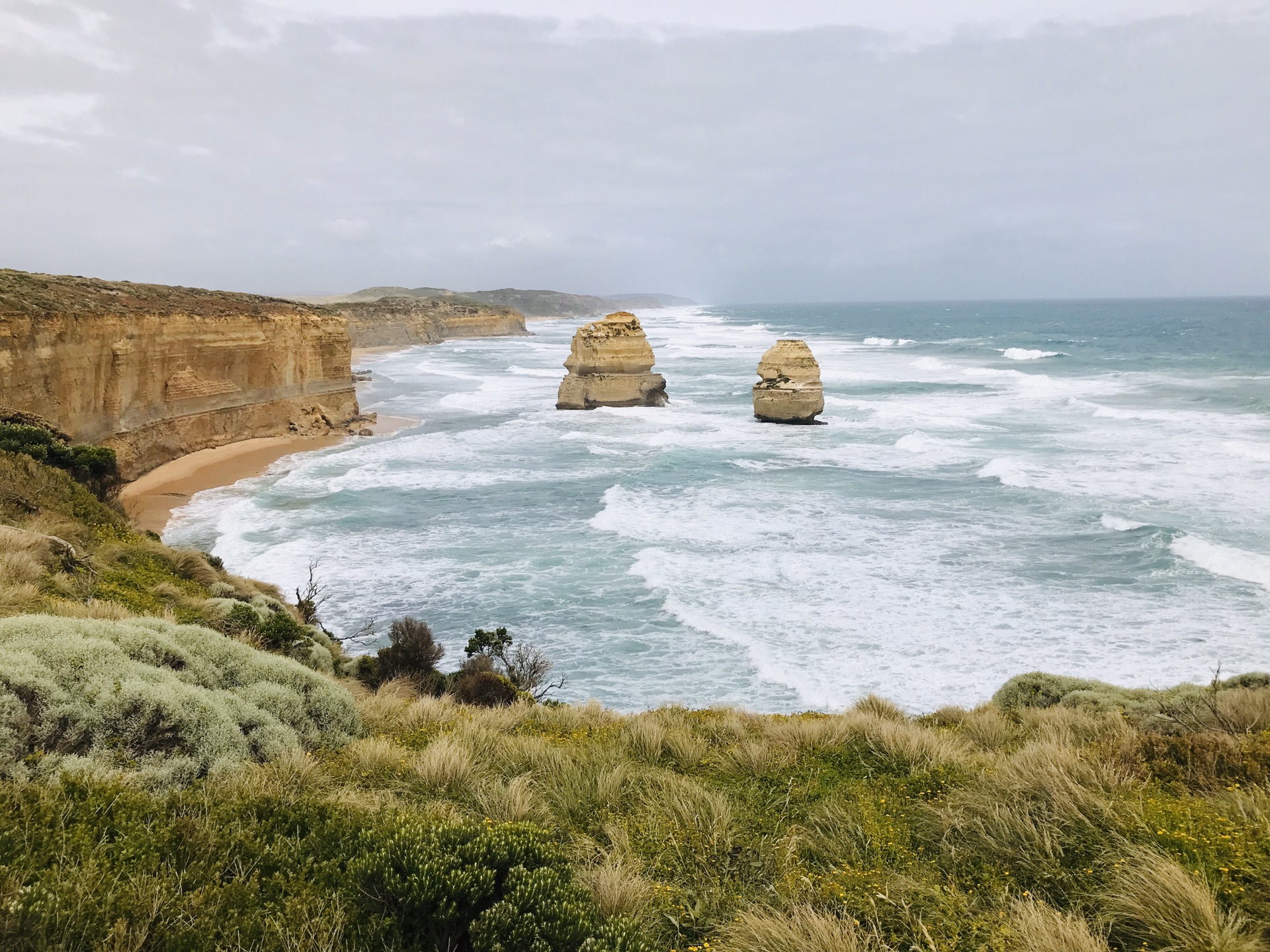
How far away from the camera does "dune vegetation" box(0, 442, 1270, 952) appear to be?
11.3 ft

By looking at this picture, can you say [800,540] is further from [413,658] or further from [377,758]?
[377,758]

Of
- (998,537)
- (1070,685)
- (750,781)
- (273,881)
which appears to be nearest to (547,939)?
(273,881)

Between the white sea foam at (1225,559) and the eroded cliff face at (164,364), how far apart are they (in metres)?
28.4

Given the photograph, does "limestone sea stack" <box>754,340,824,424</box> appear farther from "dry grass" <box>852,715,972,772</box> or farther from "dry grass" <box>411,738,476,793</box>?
"dry grass" <box>411,738,476,793</box>

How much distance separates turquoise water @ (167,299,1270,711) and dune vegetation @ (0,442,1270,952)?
4.98 m

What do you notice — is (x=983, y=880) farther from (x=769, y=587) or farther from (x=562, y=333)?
(x=562, y=333)

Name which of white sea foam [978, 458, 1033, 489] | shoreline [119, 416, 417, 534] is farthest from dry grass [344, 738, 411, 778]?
white sea foam [978, 458, 1033, 489]

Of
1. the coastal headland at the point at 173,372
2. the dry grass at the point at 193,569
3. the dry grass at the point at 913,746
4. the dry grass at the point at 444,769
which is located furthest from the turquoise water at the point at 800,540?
the dry grass at the point at 444,769

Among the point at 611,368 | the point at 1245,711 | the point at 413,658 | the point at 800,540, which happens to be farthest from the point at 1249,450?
the point at 413,658

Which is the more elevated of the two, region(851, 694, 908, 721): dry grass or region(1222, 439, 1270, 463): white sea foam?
region(1222, 439, 1270, 463): white sea foam

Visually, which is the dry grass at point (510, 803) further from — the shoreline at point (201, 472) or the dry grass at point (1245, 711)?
the shoreline at point (201, 472)

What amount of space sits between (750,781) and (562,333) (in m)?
120

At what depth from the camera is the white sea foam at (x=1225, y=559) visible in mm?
15812

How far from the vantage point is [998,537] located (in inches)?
744
